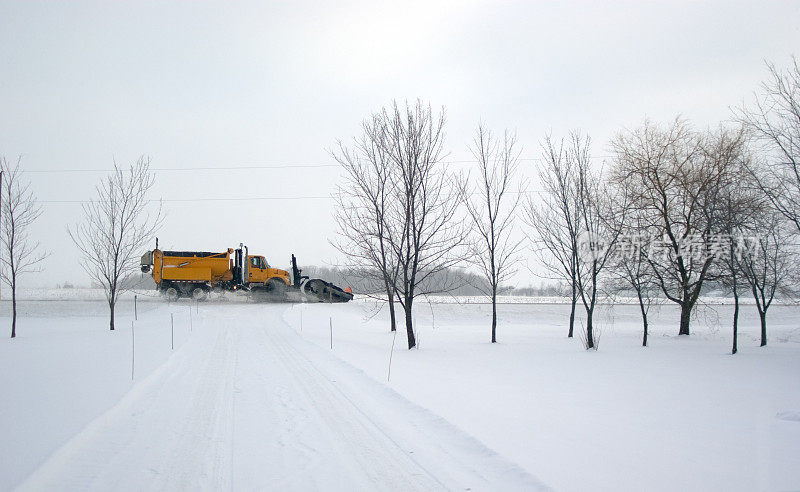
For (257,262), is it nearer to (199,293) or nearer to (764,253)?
(199,293)

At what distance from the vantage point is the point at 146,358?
11812 millimetres

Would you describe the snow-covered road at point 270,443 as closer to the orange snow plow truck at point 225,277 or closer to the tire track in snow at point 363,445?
the tire track in snow at point 363,445

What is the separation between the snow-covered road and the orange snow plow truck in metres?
28.2

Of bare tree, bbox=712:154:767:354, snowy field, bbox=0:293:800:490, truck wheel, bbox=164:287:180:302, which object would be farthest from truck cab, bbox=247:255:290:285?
bare tree, bbox=712:154:767:354

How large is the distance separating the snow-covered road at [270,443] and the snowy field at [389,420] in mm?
28

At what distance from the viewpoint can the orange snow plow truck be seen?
3603 centimetres

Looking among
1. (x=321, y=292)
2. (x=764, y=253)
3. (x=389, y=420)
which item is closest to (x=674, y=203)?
(x=764, y=253)

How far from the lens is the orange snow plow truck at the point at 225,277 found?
1419 inches

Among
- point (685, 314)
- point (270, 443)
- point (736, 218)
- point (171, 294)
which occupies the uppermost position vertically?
point (736, 218)

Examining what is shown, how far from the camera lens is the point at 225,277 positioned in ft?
123

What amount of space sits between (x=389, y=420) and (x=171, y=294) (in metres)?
34.1

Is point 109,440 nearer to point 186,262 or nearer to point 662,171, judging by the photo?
point 662,171

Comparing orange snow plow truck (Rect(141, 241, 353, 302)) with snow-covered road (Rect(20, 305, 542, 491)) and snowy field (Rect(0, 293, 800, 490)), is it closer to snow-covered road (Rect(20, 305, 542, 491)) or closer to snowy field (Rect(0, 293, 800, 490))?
snowy field (Rect(0, 293, 800, 490))

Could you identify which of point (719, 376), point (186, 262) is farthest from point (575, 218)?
point (186, 262)
